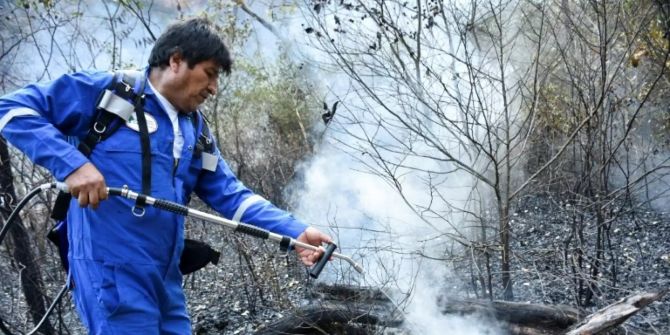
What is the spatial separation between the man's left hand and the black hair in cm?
87

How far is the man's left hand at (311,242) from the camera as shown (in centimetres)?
306

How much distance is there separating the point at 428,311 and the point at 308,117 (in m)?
6.87

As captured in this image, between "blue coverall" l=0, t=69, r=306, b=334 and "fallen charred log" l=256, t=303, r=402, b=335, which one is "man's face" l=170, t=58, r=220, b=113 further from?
"fallen charred log" l=256, t=303, r=402, b=335

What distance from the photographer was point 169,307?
9.77 ft

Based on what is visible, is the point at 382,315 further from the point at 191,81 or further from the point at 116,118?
the point at 116,118

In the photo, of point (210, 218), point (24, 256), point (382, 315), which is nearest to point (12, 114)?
point (210, 218)

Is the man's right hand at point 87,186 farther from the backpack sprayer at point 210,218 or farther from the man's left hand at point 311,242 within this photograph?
the man's left hand at point 311,242

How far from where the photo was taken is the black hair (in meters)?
2.92

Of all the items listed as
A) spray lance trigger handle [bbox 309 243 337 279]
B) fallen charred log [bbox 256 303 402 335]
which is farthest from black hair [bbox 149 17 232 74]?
fallen charred log [bbox 256 303 402 335]

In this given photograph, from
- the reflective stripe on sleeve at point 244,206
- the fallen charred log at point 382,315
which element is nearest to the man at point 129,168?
the reflective stripe on sleeve at point 244,206

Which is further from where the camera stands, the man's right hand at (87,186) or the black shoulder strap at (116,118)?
the black shoulder strap at (116,118)

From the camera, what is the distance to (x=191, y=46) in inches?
115

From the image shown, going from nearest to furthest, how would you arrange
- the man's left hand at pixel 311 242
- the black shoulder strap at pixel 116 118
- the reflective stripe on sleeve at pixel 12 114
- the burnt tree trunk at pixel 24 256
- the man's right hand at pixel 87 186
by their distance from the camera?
the man's right hand at pixel 87 186
the reflective stripe on sleeve at pixel 12 114
the black shoulder strap at pixel 116 118
the man's left hand at pixel 311 242
the burnt tree trunk at pixel 24 256

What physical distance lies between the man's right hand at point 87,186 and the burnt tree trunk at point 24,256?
11.9 ft
